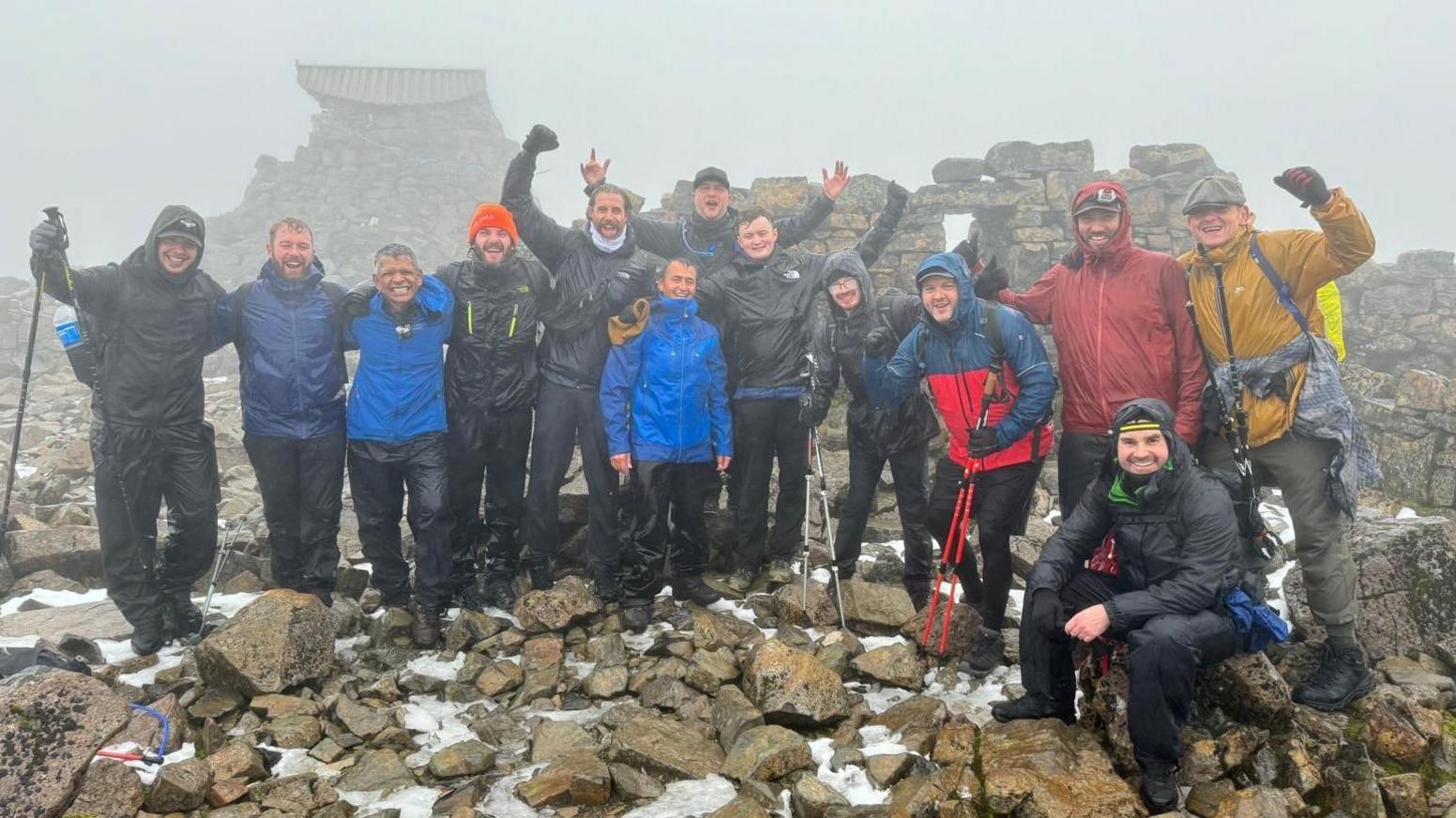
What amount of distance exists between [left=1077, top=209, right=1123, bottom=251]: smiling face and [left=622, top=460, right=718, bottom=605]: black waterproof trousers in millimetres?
4113

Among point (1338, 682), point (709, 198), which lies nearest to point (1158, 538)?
point (1338, 682)

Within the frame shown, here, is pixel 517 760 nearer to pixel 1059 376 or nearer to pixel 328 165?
pixel 1059 376

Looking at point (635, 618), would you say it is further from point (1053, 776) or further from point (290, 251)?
point (290, 251)

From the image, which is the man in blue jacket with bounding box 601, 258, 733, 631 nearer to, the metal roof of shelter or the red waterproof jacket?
the red waterproof jacket

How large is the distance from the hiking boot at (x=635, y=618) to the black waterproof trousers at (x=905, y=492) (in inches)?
84.0

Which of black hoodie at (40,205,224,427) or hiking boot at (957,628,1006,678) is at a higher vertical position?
black hoodie at (40,205,224,427)

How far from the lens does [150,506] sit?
6.98m

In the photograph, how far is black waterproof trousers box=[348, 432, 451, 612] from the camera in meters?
7.15

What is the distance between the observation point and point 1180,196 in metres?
20.5

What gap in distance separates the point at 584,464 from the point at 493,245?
2370 millimetres

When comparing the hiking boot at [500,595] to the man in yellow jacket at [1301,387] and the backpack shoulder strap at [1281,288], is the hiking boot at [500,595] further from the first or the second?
the backpack shoulder strap at [1281,288]

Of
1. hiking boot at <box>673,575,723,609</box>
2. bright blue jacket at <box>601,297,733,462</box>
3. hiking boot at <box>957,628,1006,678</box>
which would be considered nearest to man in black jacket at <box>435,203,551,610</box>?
bright blue jacket at <box>601,297,733,462</box>

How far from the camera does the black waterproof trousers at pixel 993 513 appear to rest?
633cm

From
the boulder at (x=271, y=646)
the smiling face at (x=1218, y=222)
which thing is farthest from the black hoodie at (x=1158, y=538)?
the boulder at (x=271, y=646)
